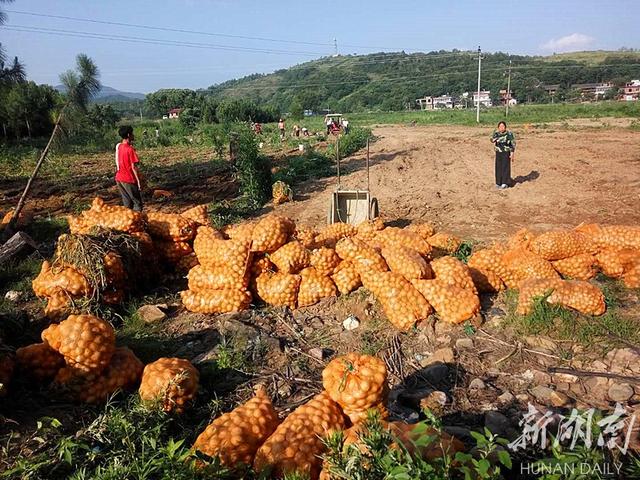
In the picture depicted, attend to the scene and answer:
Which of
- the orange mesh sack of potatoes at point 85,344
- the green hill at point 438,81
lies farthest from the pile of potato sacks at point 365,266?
the green hill at point 438,81

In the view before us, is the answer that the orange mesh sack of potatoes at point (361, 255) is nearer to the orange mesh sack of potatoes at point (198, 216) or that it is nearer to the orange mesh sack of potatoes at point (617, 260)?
the orange mesh sack of potatoes at point (198, 216)

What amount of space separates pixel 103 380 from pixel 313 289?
2.13 meters

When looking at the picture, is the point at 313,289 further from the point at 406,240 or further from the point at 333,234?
the point at 406,240

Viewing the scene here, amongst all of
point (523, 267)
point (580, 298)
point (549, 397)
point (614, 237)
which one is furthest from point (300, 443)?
point (614, 237)

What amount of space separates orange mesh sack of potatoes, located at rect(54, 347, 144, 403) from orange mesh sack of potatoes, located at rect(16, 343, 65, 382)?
15 centimetres

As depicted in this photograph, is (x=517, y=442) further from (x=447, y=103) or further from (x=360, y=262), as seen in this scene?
(x=447, y=103)

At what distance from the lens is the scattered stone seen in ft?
12.0

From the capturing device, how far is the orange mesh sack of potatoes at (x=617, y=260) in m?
4.48

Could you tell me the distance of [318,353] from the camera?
3.70 metres

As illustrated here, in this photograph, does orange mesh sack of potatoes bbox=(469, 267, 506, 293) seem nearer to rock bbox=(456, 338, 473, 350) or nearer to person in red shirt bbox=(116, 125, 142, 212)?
rock bbox=(456, 338, 473, 350)

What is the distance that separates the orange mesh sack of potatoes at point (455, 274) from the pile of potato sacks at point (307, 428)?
1.99 metres

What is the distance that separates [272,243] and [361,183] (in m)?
7.97

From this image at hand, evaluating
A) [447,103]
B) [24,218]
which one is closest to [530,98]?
[447,103]

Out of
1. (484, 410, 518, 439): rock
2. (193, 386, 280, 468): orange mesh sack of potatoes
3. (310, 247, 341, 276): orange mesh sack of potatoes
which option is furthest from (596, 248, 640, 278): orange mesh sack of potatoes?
(193, 386, 280, 468): orange mesh sack of potatoes
